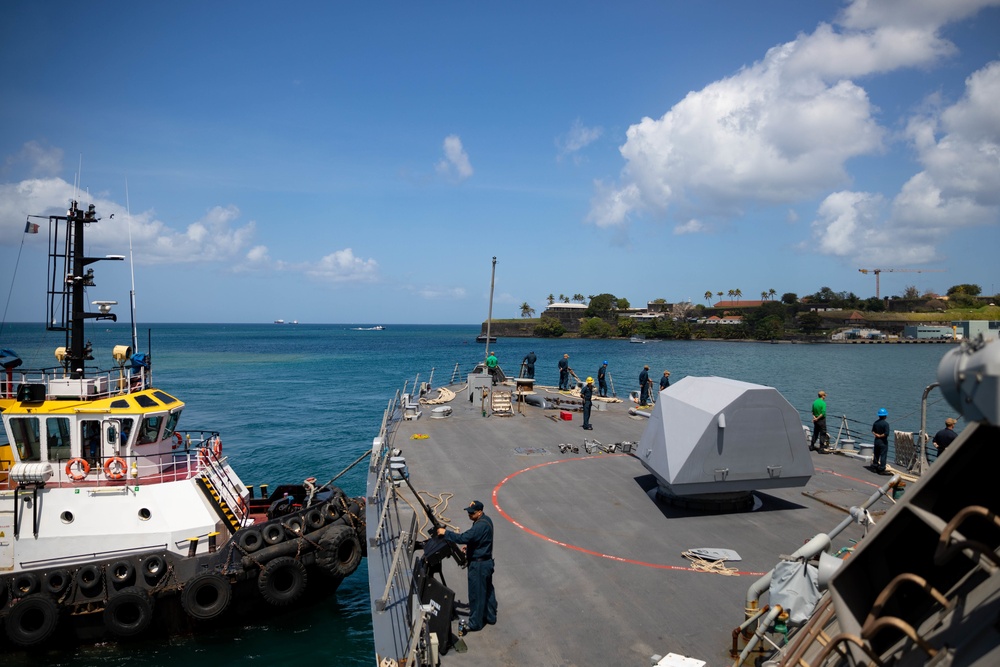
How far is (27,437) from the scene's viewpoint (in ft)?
47.0

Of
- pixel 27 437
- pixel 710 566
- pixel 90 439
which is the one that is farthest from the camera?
pixel 90 439

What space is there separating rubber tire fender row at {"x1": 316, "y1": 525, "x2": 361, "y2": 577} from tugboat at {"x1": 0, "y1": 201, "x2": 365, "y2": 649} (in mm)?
26

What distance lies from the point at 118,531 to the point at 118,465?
1.45m

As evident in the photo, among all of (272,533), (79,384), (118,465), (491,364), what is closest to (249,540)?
(272,533)

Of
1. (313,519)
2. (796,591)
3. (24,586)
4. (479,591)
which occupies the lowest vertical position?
(24,586)

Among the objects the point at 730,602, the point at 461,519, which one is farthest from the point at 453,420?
the point at 730,602

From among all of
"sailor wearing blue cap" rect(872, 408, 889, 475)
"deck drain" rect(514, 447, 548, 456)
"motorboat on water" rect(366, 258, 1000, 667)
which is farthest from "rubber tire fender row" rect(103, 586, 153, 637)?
"sailor wearing blue cap" rect(872, 408, 889, 475)

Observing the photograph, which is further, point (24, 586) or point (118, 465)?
point (118, 465)

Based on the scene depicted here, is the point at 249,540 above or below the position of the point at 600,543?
below

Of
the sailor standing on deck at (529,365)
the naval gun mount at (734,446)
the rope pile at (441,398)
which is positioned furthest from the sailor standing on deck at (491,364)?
the naval gun mount at (734,446)

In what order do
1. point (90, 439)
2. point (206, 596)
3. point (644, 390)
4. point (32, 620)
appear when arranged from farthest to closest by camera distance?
1. point (644, 390)
2. point (90, 439)
3. point (206, 596)
4. point (32, 620)

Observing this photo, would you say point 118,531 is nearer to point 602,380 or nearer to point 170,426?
point 170,426

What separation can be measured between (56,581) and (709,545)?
13.4 metres

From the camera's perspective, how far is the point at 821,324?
550 ft
